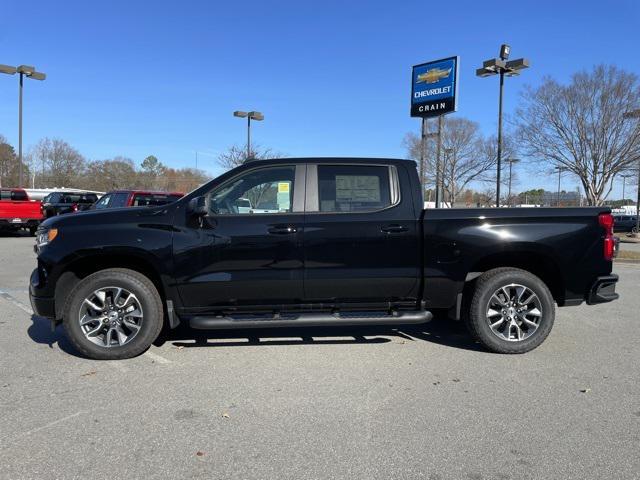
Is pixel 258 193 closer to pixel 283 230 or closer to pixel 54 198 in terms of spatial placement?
pixel 283 230

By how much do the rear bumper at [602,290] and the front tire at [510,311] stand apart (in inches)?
17.3

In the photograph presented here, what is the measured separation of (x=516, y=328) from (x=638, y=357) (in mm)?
1249

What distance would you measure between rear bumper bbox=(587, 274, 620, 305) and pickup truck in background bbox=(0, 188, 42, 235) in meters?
21.1

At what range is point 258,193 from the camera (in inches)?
200

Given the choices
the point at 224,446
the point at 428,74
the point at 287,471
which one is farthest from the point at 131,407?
the point at 428,74

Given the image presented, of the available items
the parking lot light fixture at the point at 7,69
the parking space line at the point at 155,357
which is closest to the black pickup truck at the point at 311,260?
the parking space line at the point at 155,357

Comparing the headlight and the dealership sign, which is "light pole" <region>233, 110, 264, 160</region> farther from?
the headlight

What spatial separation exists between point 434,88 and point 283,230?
623 inches

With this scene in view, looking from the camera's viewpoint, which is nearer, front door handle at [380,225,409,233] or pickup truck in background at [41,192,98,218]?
front door handle at [380,225,409,233]

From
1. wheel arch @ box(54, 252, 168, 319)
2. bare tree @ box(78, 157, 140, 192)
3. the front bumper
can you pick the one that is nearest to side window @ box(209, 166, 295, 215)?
wheel arch @ box(54, 252, 168, 319)

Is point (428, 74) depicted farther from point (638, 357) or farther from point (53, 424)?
point (53, 424)

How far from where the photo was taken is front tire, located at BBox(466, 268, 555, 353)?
16.8 ft

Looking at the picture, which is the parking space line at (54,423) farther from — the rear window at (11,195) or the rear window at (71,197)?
the rear window at (71,197)

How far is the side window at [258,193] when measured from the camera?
5012 millimetres
